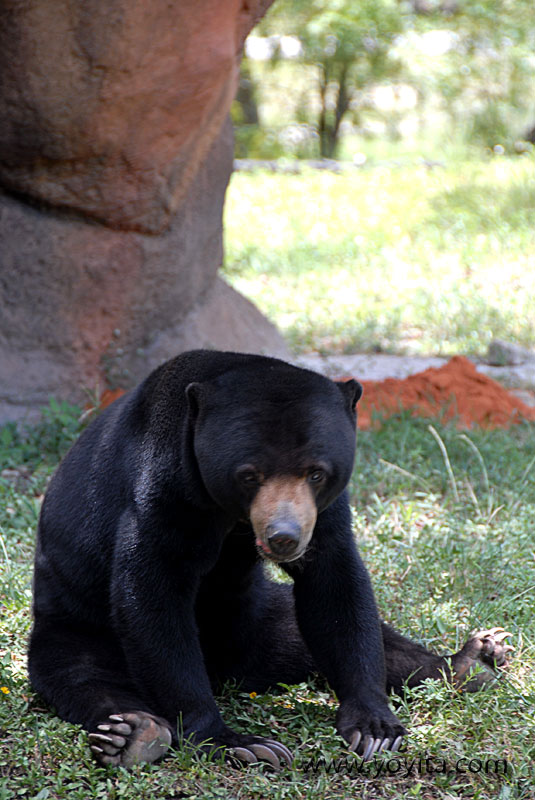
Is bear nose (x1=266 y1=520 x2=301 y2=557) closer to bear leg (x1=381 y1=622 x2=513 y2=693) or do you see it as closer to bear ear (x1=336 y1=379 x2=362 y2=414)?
bear ear (x1=336 y1=379 x2=362 y2=414)

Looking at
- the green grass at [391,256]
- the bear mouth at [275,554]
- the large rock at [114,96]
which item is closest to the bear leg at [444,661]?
the bear mouth at [275,554]

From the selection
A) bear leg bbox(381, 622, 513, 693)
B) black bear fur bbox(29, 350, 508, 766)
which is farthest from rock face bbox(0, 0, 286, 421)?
bear leg bbox(381, 622, 513, 693)

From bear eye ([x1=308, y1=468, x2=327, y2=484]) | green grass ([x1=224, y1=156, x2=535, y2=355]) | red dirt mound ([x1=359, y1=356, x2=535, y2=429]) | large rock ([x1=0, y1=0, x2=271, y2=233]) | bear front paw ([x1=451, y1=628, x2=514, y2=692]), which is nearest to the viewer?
bear eye ([x1=308, y1=468, x2=327, y2=484])

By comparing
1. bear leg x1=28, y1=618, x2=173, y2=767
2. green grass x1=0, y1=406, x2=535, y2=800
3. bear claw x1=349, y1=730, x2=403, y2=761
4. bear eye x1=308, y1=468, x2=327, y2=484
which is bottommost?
green grass x1=0, y1=406, x2=535, y2=800

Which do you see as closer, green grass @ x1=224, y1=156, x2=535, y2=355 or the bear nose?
the bear nose

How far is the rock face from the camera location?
5.52 meters

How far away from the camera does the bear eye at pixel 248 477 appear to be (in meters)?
2.79

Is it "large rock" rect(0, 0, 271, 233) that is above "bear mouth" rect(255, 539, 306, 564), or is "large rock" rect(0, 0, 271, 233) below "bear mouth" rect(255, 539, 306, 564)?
above

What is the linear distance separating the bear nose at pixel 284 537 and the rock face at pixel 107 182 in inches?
143

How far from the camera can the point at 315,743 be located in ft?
10.1

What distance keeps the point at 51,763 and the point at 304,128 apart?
2009 cm

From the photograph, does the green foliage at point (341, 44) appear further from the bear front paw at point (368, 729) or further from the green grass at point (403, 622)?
the bear front paw at point (368, 729)

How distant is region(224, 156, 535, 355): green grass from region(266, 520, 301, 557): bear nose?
18.1ft

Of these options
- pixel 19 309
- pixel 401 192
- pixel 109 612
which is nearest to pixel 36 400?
pixel 19 309
